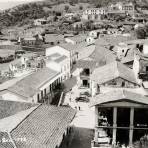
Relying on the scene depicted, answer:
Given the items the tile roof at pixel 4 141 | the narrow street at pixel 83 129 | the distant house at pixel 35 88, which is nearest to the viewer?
the tile roof at pixel 4 141

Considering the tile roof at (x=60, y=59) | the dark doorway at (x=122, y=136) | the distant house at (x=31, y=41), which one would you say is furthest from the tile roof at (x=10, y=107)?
the distant house at (x=31, y=41)

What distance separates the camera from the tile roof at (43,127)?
23688 millimetres

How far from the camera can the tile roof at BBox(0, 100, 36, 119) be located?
31663 mm

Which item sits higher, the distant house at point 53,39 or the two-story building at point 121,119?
the two-story building at point 121,119

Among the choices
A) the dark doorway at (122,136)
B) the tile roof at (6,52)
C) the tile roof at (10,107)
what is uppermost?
the tile roof at (10,107)

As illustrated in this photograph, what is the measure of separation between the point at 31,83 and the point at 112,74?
10.3m

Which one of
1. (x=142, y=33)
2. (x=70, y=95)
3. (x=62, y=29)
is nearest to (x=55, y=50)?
(x=70, y=95)

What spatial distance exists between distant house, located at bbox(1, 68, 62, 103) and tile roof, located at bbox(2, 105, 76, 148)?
27.0 ft

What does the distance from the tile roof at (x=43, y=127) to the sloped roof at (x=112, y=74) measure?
392 inches

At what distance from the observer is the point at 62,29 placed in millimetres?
136000

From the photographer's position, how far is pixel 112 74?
40.2m

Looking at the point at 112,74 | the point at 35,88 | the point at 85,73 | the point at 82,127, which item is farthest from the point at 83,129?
the point at 85,73

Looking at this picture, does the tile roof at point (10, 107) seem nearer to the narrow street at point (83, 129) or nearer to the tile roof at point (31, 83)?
the tile roof at point (31, 83)

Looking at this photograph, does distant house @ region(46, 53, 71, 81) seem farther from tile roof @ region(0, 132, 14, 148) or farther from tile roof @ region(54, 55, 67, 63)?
tile roof @ region(0, 132, 14, 148)
